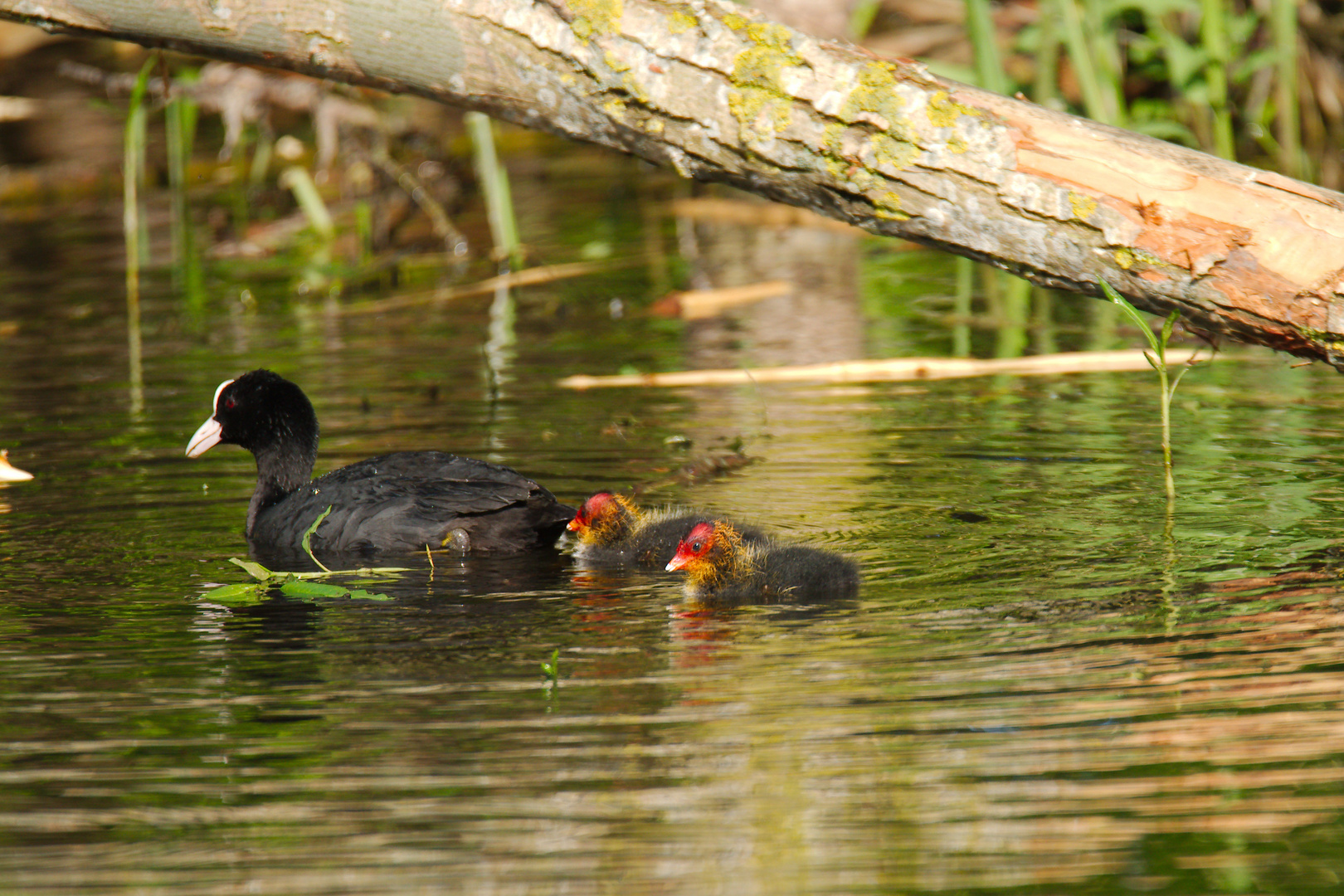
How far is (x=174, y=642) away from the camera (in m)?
4.59

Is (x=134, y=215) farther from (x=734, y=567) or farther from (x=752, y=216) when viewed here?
(x=752, y=216)

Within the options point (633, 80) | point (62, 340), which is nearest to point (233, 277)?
point (62, 340)

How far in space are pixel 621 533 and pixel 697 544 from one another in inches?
25.9

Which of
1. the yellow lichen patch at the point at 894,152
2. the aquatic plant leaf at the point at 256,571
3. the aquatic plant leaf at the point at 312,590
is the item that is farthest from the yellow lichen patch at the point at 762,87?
the aquatic plant leaf at the point at 256,571

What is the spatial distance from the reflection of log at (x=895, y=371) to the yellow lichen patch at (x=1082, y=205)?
9.72 feet

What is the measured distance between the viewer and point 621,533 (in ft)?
18.7

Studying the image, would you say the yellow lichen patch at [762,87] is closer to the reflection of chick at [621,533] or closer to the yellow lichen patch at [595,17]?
the yellow lichen patch at [595,17]

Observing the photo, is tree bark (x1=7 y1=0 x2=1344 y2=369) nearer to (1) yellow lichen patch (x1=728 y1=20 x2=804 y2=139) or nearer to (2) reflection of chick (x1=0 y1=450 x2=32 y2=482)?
(1) yellow lichen patch (x1=728 y1=20 x2=804 y2=139)

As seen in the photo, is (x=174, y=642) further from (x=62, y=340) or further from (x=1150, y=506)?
(x=62, y=340)

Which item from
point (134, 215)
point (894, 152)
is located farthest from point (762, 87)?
point (134, 215)

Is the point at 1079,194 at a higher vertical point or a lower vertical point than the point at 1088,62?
lower

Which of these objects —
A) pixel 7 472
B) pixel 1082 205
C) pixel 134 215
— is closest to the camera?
pixel 1082 205

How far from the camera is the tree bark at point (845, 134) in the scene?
4926 mm

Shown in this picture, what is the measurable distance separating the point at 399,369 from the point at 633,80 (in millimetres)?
4382
